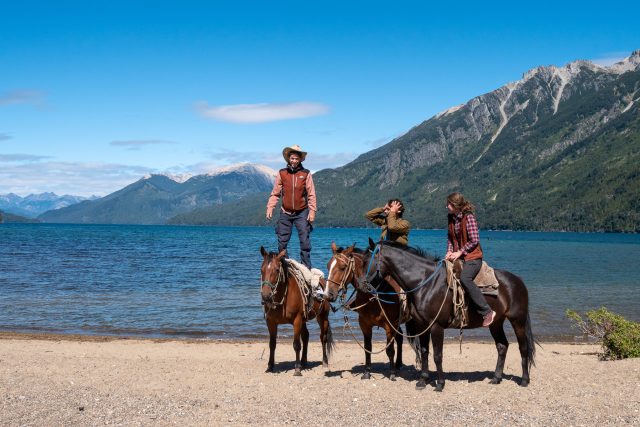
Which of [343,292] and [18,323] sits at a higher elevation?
[343,292]

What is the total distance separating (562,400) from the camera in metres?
10.3

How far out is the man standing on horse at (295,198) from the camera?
13.2 metres

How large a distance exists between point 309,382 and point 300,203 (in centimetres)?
390

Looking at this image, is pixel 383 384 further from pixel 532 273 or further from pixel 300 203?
pixel 532 273

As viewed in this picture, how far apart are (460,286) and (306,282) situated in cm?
332

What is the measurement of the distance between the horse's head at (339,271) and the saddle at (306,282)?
4.92 ft

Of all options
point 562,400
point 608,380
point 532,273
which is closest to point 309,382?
point 562,400

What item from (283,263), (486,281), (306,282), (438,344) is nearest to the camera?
(438,344)

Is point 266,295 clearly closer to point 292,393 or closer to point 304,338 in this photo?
point 292,393

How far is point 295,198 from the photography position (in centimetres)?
1321

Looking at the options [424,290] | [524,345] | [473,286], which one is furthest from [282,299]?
[524,345]

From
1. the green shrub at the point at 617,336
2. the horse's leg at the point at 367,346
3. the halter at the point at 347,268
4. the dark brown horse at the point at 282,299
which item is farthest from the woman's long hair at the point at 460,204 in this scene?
the green shrub at the point at 617,336

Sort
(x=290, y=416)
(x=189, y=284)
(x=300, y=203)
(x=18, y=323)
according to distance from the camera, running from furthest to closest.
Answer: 1. (x=189, y=284)
2. (x=18, y=323)
3. (x=300, y=203)
4. (x=290, y=416)

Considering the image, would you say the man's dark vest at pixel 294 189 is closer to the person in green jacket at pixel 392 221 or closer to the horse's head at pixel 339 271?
the person in green jacket at pixel 392 221
